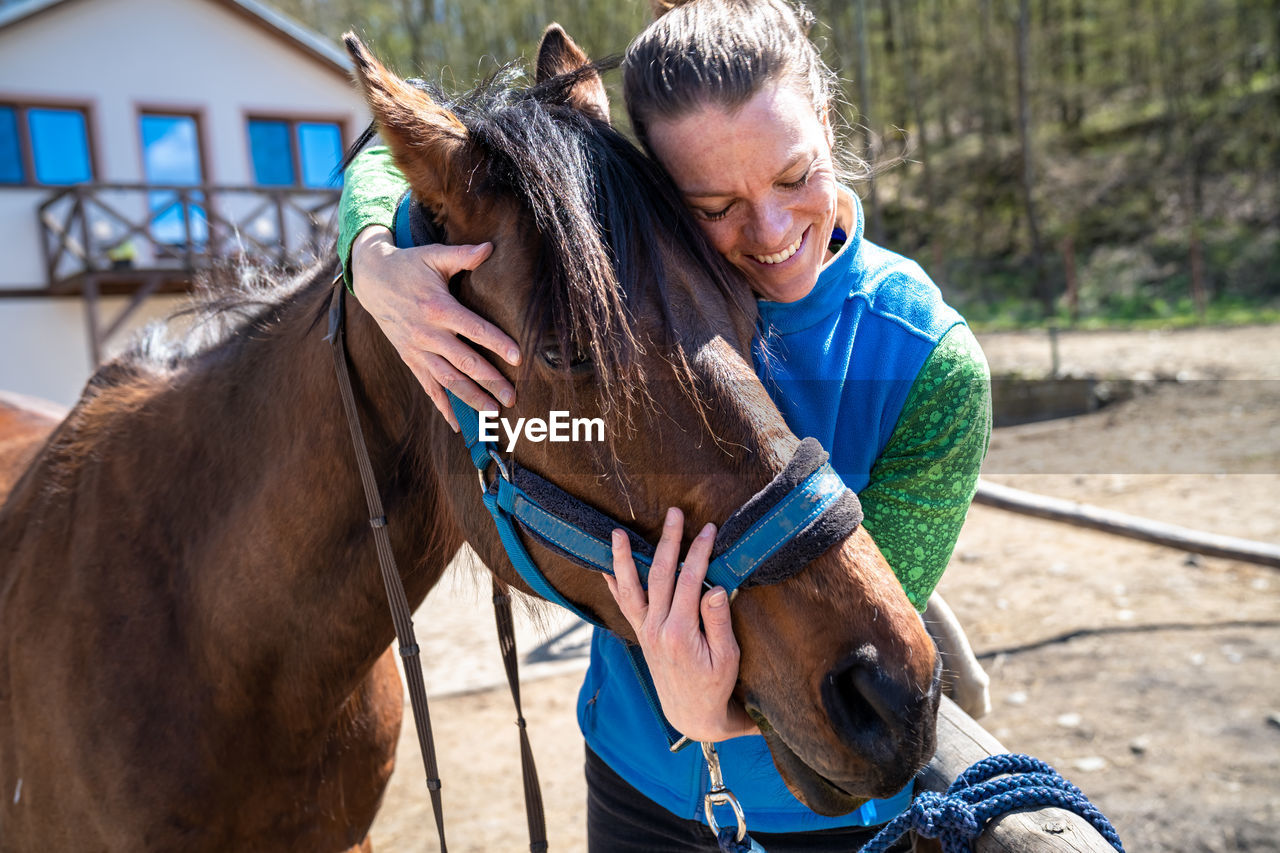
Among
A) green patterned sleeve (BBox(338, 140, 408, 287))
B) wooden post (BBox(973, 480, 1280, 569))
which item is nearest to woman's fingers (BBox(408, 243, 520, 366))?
green patterned sleeve (BBox(338, 140, 408, 287))

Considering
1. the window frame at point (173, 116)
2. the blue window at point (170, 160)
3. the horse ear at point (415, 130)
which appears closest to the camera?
the horse ear at point (415, 130)

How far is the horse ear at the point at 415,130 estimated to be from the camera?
4.41ft

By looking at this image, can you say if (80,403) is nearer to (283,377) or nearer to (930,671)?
(283,377)

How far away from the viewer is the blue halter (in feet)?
3.78

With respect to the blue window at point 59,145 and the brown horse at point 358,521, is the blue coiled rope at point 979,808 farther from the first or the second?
the blue window at point 59,145

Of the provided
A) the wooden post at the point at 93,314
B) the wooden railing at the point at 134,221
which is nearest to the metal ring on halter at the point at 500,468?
the wooden railing at the point at 134,221

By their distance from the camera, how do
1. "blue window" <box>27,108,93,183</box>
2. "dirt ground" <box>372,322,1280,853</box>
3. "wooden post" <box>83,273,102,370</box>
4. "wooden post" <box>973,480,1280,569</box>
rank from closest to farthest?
"dirt ground" <box>372,322,1280,853</box>, "wooden post" <box>973,480,1280,569</box>, "wooden post" <box>83,273,102,370</box>, "blue window" <box>27,108,93,183</box>

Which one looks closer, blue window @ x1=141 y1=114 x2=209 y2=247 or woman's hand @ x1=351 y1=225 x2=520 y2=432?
woman's hand @ x1=351 y1=225 x2=520 y2=432

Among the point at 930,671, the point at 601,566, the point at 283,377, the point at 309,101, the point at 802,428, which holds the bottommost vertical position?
the point at 930,671

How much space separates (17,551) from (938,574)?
202cm

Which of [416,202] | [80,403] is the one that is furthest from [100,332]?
[416,202]

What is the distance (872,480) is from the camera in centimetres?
153

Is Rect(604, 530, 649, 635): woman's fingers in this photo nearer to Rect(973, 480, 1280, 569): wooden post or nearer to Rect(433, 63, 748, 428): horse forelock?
Rect(433, 63, 748, 428): horse forelock

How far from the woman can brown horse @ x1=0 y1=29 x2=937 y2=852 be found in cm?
8
